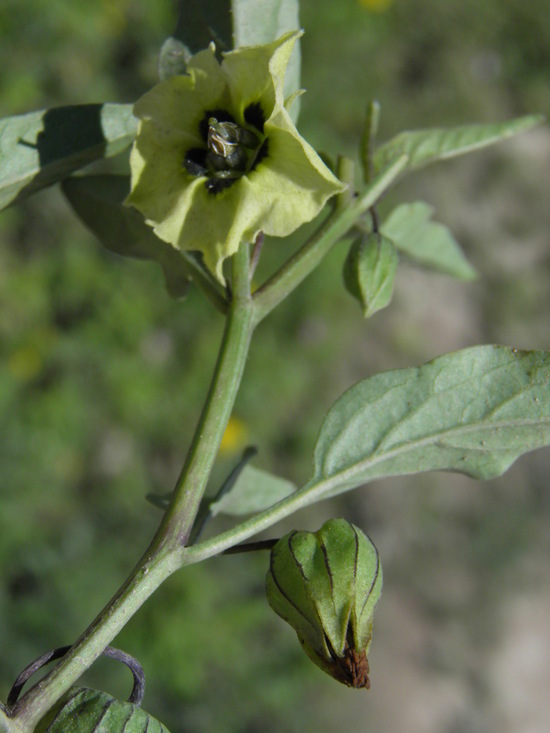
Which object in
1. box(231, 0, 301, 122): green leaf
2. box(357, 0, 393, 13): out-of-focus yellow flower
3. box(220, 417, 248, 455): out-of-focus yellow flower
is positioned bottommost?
box(220, 417, 248, 455): out-of-focus yellow flower

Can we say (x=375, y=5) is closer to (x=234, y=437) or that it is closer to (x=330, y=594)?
(x=234, y=437)

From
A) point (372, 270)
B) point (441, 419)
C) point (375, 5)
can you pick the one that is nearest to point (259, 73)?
point (372, 270)

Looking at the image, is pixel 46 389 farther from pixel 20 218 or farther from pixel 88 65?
pixel 88 65

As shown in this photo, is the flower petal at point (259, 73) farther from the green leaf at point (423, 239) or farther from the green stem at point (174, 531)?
the green leaf at point (423, 239)

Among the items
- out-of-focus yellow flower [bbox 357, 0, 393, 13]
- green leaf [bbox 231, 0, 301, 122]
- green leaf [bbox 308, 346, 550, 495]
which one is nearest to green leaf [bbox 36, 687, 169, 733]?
green leaf [bbox 308, 346, 550, 495]

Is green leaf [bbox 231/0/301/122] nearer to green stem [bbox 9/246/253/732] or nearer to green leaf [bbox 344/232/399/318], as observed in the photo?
green leaf [bbox 344/232/399/318]

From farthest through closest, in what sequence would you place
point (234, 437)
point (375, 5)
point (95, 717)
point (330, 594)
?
point (375, 5) → point (234, 437) → point (330, 594) → point (95, 717)
